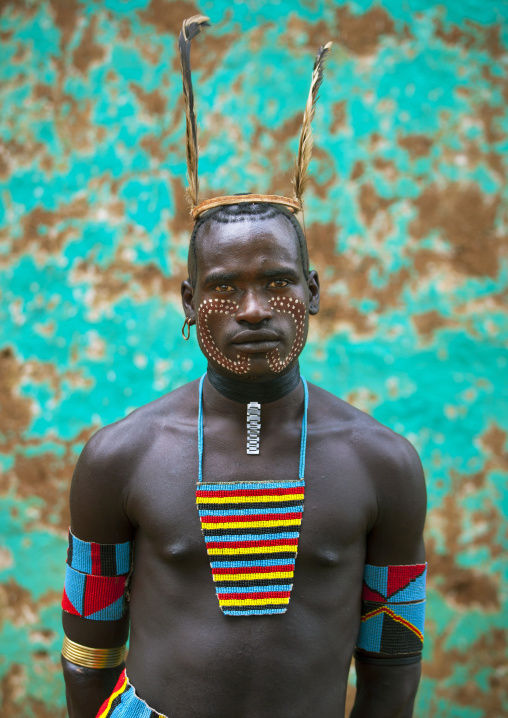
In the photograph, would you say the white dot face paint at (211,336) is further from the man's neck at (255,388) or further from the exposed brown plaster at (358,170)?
the exposed brown plaster at (358,170)

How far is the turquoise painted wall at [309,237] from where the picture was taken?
10.5 feet

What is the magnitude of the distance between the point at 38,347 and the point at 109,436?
5.20 ft

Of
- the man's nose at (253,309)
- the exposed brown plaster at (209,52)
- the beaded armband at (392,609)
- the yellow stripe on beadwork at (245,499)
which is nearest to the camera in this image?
the man's nose at (253,309)

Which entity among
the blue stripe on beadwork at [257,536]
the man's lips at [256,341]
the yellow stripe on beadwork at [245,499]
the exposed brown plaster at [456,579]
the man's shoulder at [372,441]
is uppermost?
the man's lips at [256,341]

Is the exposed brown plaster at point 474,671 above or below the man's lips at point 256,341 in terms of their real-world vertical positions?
below

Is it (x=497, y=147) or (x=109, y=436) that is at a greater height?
(x=497, y=147)

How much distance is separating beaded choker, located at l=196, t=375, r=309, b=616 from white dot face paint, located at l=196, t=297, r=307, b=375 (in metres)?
0.31

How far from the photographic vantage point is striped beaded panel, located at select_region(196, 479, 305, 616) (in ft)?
6.05

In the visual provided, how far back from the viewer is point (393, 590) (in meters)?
2.00

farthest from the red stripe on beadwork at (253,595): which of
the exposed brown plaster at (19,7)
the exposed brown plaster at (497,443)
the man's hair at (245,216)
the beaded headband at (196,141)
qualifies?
the exposed brown plaster at (19,7)

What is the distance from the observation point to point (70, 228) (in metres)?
3.38

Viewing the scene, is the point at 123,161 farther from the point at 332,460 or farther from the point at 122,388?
the point at 332,460

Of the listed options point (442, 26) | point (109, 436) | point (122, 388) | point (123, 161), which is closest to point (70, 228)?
point (123, 161)

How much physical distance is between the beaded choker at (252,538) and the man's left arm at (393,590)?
0.26 metres
